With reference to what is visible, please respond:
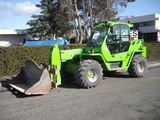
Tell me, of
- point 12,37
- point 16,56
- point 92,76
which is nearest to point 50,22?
point 12,37

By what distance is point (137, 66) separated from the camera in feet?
30.9

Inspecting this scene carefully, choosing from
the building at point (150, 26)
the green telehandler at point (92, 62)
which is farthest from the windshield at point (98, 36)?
the building at point (150, 26)

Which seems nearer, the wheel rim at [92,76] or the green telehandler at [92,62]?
the green telehandler at [92,62]

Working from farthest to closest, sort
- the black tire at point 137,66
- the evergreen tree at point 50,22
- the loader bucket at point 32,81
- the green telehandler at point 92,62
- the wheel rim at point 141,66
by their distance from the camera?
the evergreen tree at point 50,22 → the wheel rim at point 141,66 → the black tire at point 137,66 → the green telehandler at point 92,62 → the loader bucket at point 32,81

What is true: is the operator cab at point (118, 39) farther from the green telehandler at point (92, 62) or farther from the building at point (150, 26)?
the building at point (150, 26)

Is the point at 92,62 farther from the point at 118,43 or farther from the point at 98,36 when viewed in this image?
the point at 118,43

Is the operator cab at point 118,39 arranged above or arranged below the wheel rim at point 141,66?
above

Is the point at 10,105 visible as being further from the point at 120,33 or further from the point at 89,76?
the point at 120,33

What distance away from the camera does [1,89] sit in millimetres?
7863

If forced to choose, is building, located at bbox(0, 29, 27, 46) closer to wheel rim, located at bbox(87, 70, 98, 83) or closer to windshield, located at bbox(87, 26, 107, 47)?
windshield, located at bbox(87, 26, 107, 47)

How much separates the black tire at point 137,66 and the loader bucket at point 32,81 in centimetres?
454

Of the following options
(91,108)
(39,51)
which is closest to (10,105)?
(91,108)

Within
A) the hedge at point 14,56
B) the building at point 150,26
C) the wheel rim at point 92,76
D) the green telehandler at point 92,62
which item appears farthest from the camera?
the building at point 150,26

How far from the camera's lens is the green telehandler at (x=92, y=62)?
7.18 meters
